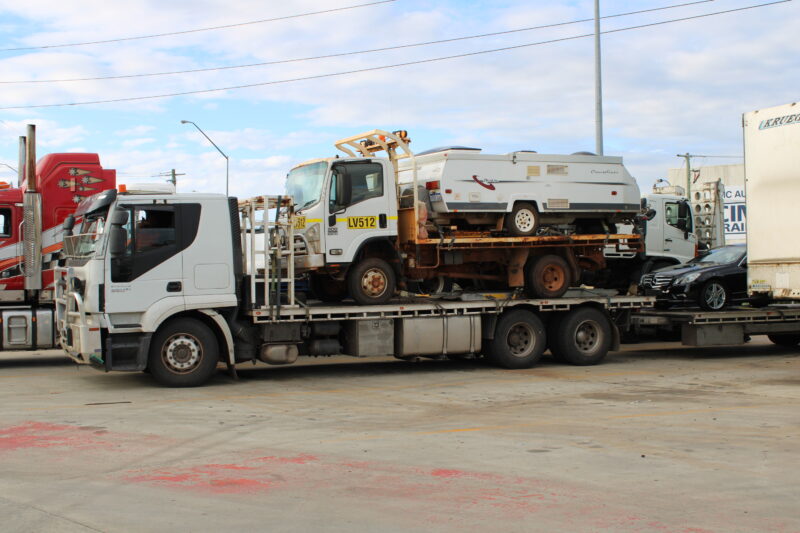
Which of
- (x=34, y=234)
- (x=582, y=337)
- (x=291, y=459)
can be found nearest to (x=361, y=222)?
(x=582, y=337)

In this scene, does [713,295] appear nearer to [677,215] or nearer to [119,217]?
[677,215]

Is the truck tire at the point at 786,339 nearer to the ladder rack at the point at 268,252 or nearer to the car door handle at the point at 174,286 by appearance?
the ladder rack at the point at 268,252

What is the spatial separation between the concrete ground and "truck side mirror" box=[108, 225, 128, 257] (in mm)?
2045

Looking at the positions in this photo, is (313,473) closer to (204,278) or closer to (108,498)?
(108,498)

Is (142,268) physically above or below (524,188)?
below

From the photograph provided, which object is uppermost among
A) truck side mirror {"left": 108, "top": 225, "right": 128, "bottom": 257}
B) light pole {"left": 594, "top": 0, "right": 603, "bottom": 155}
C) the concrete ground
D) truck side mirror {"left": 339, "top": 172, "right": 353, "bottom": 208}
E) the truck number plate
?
light pole {"left": 594, "top": 0, "right": 603, "bottom": 155}

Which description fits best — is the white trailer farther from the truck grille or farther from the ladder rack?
the ladder rack

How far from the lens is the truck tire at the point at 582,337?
1573cm

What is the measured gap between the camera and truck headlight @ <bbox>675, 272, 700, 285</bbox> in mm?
17703

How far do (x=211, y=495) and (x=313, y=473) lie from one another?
3.47ft

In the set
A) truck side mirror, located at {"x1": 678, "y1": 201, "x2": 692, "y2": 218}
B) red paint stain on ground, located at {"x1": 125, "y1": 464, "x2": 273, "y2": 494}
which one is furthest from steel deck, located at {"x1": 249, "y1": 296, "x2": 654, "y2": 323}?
truck side mirror, located at {"x1": 678, "y1": 201, "x2": 692, "y2": 218}

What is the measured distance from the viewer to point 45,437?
9.18 m

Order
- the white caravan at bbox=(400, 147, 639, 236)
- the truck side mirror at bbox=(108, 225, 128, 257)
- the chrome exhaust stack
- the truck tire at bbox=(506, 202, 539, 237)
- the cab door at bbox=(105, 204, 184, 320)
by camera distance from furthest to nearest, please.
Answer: the chrome exhaust stack
the truck tire at bbox=(506, 202, 539, 237)
the white caravan at bbox=(400, 147, 639, 236)
the cab door at bbox=(105, 204, 184, 320)
the truck side mirror at bbox=(108, 225, 128, 257)

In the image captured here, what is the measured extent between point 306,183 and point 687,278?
830cm
